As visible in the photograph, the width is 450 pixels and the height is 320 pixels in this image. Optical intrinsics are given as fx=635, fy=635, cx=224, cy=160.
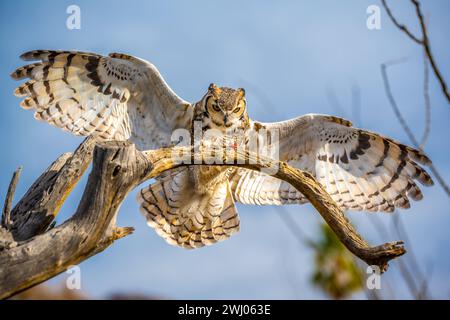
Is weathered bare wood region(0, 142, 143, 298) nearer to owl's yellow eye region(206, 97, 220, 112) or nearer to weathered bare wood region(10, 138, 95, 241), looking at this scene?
weathered bare wood region(10, 138, 95, 241)

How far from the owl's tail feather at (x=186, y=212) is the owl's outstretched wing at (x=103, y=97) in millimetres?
574

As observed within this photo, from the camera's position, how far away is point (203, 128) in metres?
7.35

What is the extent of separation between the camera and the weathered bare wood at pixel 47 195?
4.96 meters

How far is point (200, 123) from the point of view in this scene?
737 cm

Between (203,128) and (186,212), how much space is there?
1038 mm

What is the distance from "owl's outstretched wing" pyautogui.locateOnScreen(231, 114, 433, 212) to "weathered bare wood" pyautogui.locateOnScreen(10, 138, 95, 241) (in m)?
2.61

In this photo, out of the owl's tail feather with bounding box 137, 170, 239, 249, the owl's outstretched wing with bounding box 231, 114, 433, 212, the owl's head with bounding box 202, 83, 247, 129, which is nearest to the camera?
the owl's outstretched wing with bounding box 231, 114, 433, 212

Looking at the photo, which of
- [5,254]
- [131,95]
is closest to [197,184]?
[131,95]

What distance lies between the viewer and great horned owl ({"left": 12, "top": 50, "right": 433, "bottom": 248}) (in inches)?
275

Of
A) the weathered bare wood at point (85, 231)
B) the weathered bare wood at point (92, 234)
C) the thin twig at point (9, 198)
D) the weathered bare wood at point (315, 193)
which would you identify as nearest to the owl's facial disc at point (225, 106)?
the weathered bare wood at point (315, 193)

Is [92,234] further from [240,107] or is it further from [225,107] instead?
[240,107]

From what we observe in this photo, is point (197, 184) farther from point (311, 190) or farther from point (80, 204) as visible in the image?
point (80, 204)

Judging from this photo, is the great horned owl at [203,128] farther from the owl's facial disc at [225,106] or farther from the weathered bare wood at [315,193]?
the weathered bare wood at [315,193]

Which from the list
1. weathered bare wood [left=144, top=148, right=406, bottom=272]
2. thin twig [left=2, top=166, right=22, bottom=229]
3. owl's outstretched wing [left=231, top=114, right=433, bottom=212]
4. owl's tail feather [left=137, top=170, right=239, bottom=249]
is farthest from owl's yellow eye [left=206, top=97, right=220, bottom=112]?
thin twig [left=2, top=166, right=22, bottom=229]
